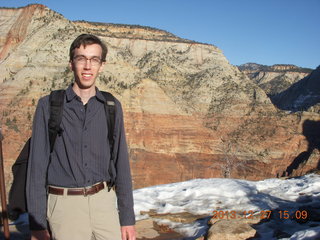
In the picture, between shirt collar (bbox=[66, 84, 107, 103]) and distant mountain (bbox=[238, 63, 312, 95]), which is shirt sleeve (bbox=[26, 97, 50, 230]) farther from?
distant mountain (bbox=[238, 63, 312, 95])

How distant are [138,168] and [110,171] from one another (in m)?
25.3

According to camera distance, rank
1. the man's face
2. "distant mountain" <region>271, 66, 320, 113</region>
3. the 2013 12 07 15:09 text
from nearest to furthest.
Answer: the man's face → the 2013 12 07 15:09 text → "distant mountain" <region>271, 66, 320, 113</region>

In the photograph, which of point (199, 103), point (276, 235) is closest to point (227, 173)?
point (199, 103)

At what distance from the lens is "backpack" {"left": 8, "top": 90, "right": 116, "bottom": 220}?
238 centimetres

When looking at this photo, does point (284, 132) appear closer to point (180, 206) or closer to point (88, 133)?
point (180, 206)

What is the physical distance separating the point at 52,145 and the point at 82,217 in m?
0.61

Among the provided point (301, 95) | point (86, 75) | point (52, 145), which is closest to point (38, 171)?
point (52, 145)

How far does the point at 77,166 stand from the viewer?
96.6 inches

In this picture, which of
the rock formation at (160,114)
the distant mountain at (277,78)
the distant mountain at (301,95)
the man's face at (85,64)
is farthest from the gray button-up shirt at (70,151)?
the distant mountain at (277,78)

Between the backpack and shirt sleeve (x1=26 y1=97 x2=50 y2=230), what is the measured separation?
0.17ft

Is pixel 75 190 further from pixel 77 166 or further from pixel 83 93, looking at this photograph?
pixel 83 93

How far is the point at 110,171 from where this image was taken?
269 centimetres

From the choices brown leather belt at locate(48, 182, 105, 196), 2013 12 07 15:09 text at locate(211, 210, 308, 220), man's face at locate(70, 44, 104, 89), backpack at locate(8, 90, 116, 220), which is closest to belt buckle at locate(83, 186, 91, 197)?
brown leather belt at locate(48, 182, 105, 196)

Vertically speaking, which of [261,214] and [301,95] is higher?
[301,95]
